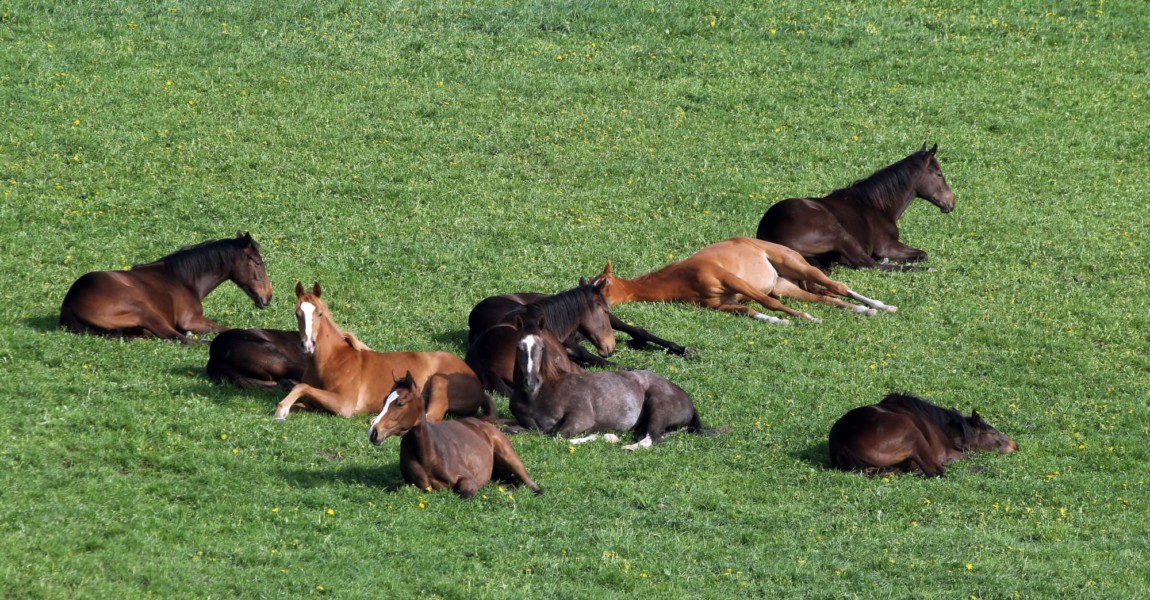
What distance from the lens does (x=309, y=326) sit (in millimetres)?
13234

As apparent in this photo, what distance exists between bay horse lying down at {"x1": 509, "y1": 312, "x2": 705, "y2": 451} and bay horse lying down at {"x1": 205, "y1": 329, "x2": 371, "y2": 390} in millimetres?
1962

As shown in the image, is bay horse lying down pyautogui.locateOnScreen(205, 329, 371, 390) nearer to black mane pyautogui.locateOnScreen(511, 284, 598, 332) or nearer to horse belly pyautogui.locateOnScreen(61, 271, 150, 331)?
horse belly pyautogui.locateOnScreen(61, 271, 150, 331)

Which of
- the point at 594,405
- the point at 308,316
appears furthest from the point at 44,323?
the point at 594,405

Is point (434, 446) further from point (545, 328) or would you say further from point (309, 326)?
point (545, 328)

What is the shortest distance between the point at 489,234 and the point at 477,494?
32.6ft

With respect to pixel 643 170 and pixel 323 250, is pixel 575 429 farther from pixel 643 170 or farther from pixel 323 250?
pixel 643 170

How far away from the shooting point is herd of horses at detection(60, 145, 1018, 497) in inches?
466

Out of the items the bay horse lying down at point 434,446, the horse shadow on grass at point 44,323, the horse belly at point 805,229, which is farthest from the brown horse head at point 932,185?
the horse shadow on grass at point 44,323

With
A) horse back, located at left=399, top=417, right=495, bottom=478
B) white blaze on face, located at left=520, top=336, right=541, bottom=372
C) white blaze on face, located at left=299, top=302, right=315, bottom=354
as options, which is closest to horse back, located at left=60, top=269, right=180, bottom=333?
white blaze on face, located at left=299, top=302, right=315, bottom=354

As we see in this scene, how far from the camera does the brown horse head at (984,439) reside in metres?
13.7

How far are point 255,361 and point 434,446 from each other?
3504mm

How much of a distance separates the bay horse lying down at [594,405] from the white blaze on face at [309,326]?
1.99m

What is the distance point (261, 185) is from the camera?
22531 mm

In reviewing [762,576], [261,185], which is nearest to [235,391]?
[762,576]
